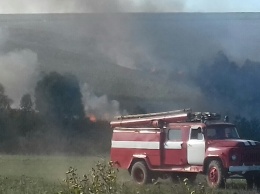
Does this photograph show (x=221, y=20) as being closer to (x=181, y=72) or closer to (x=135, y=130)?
(x=181, y=72)

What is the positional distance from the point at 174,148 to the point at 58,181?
12.4 feet

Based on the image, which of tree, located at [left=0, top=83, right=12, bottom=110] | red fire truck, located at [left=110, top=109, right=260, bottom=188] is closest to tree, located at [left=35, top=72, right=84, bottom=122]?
tree, located at [left=0, top=83, right=12, bottom=110]

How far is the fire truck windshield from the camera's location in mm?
22266

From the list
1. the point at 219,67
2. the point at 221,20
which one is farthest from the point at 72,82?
the point at 221,20

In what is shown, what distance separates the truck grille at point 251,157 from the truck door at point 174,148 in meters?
2.06

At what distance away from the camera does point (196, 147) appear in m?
22.2

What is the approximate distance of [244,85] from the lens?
43.4m

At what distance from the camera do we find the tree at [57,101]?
39.0 meters

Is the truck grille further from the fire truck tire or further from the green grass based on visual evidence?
the green grass

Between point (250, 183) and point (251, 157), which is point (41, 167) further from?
Answer: point (251, 157)

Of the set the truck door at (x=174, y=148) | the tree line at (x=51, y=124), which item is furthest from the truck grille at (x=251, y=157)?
the tree line at (x=51, y=124)

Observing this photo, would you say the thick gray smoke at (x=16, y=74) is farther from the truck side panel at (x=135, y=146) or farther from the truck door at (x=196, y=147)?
the truck door at (x=196, y=147)

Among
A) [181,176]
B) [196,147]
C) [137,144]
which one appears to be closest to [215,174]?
[196,147]

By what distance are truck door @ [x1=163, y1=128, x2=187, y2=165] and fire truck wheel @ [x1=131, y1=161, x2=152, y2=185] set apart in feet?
2.83
